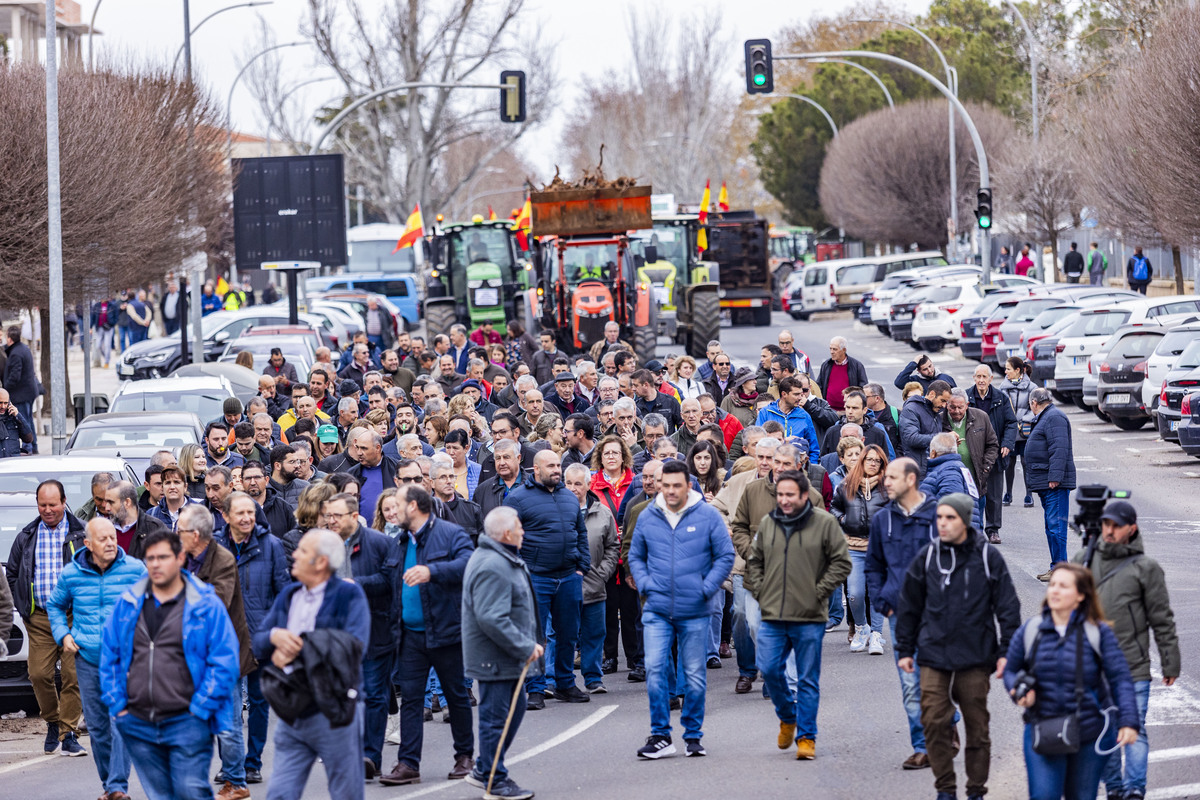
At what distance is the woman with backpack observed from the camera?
293 inches

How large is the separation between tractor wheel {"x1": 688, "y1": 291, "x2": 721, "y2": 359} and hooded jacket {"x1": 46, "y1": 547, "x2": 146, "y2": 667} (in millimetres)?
26644

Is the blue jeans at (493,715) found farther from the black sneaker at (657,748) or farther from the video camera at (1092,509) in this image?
the video camera at (1092,509)

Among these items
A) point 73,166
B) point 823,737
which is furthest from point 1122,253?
point 823,737

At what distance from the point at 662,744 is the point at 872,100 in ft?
220

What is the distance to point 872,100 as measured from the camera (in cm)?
7431

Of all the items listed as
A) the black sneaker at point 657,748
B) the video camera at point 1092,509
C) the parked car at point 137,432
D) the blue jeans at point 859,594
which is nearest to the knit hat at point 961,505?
the video camera at point 1092,509

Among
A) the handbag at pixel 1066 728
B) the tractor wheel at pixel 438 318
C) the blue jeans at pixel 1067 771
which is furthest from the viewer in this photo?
the tractor wheel at pixel 438 318

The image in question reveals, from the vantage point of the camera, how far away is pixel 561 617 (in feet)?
→ 37.2

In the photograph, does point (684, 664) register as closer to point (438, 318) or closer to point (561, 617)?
point (561, 617)

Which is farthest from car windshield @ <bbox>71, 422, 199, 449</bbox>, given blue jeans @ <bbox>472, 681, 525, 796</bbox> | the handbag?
the handbag

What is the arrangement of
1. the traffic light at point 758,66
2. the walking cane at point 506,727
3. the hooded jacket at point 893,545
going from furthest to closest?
the traffic light at point 758,66, the hooded jacket at point 893,545, the walking cane at point 506,727

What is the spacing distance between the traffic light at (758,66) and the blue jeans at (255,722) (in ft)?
76.1

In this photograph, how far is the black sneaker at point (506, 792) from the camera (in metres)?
9.05

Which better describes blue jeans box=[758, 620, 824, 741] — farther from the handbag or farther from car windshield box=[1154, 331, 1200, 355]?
car windshield box=[1154, 331, 1200, 355]
